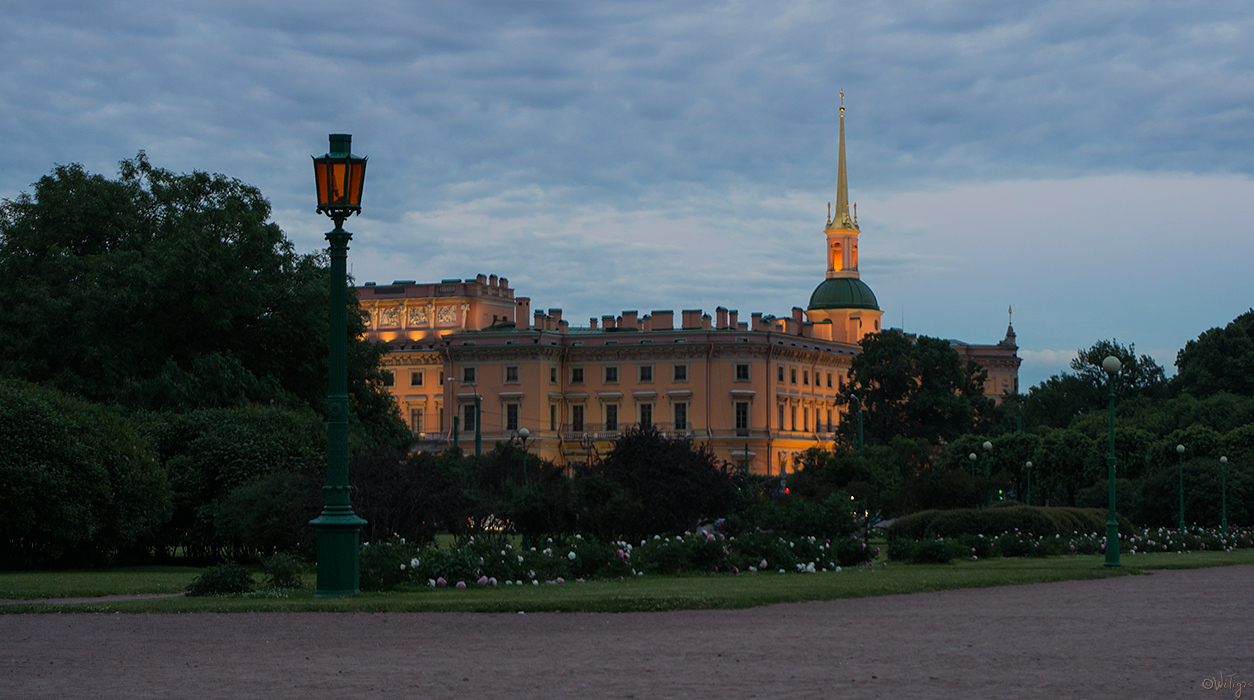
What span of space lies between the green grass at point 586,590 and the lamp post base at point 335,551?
0.83ft

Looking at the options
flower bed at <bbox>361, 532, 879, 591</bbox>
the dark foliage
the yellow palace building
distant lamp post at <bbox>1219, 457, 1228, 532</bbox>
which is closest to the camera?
flower bed at <bbox>361, 532, 879, 591</bbox>

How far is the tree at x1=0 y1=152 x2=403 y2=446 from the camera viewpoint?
38.6 m

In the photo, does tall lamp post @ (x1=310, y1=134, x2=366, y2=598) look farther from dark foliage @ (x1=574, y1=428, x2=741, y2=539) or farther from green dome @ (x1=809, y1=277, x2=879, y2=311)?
green dome @ (x1=809, y1=277, x2=879, y2=311)

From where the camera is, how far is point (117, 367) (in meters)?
39.1

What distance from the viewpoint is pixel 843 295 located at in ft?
403

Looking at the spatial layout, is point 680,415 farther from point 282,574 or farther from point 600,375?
point 282,574

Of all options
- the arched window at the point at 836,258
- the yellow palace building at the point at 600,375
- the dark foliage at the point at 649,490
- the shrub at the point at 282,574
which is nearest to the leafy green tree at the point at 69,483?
the dark foliage at the point at 649,490

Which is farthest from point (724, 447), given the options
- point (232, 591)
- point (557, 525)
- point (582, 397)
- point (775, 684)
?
point (775, 684)

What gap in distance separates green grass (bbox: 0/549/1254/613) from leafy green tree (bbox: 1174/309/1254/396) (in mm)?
72376

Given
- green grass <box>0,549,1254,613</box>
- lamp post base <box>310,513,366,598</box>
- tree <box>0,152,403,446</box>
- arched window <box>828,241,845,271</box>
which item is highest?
arched window <box>828,241,845,271</box>

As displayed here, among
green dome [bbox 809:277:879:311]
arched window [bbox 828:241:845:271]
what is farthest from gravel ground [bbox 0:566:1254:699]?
arched window [bbox 828:241:845:271]

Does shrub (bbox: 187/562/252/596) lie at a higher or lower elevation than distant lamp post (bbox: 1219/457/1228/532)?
lower

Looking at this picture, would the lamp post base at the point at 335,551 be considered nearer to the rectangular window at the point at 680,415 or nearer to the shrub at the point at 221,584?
the shrub at the point at 221,584

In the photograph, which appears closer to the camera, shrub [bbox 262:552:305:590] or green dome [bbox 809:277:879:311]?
shrub [bbox 262:552:305:590]
